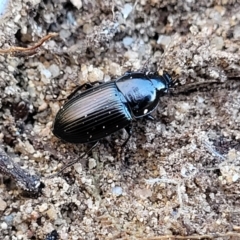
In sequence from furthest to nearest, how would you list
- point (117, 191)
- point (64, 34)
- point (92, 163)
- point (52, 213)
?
point (64, 34)
point (92, 163)
point (117, 191)
point (52, 213)

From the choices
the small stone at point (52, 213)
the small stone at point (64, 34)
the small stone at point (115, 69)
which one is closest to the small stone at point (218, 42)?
the small stone at point (115, 69)

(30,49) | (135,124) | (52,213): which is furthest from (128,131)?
(30,49)

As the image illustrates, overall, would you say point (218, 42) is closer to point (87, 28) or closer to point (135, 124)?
point (135, 124)

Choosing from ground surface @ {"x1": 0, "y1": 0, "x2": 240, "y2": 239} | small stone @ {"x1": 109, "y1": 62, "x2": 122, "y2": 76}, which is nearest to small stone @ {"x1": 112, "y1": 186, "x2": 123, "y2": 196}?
ground surface @ {"x1": 0, "y1": 0, "x2": 240, "y2": 239}

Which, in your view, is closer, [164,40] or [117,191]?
[117,191]

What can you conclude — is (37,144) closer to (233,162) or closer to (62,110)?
(62,110)

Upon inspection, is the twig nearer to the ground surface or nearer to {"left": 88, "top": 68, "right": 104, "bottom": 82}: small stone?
the ground surface
